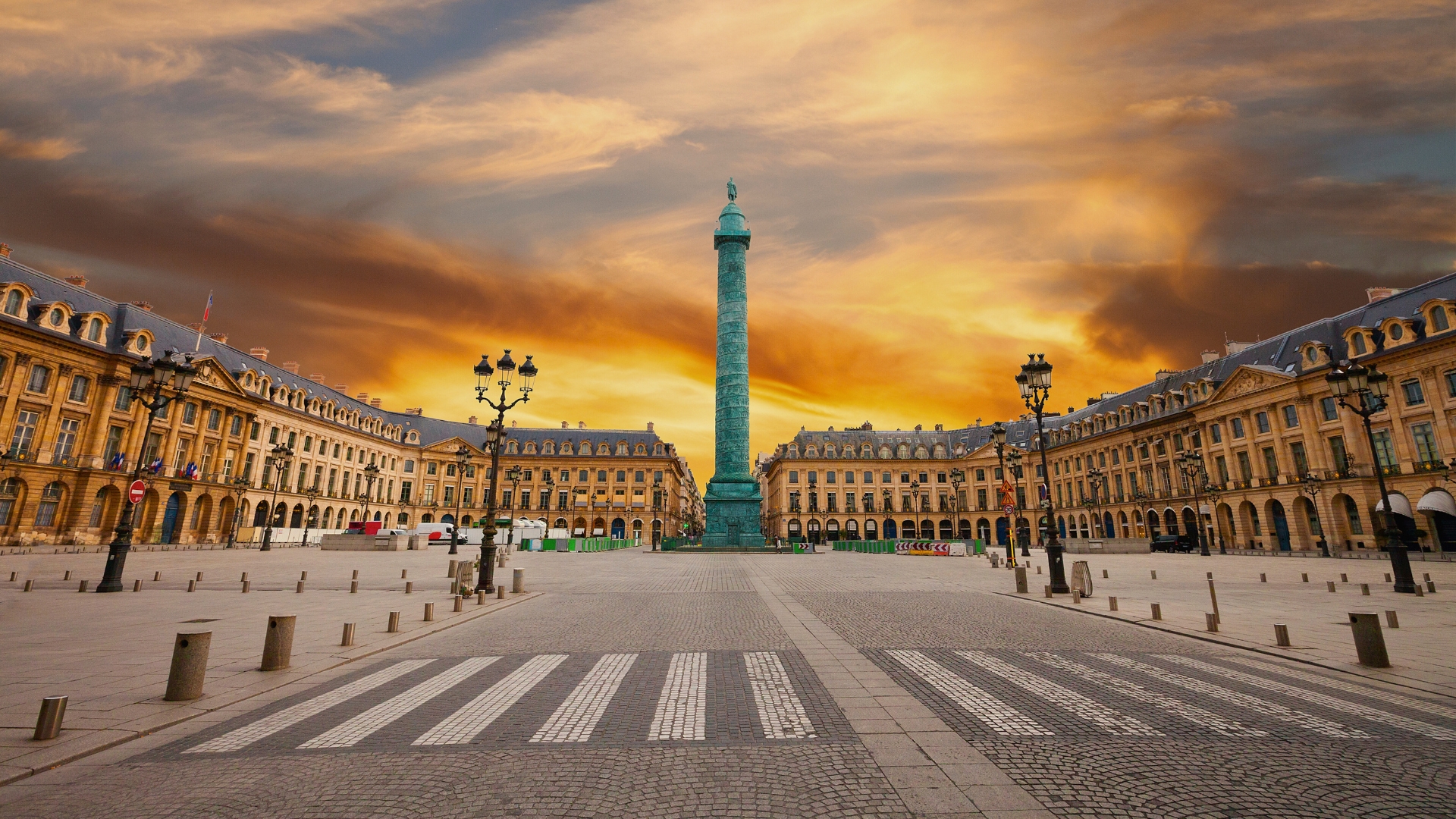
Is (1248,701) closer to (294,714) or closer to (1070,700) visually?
(1070,700)

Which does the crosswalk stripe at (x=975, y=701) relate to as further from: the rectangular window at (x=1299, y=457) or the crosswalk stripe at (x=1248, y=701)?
the rectangular window at (x=1299, y=457)

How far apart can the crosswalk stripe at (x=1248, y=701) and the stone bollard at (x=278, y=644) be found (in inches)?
424

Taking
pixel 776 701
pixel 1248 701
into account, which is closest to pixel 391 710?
pixel 776 701

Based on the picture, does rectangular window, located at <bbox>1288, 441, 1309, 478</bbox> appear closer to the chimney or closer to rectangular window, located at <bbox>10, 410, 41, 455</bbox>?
the chimney

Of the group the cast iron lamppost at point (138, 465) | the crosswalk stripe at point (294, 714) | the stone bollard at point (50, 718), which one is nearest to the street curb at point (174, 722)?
the stone bollard at point (50, 718)

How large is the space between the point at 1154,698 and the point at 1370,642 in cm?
387

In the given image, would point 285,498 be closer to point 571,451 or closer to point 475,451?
point 475,451

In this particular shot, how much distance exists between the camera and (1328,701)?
6.52 metres

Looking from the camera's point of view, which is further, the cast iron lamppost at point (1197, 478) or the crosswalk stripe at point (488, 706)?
the cast iron lamppost at point (1197, 478)

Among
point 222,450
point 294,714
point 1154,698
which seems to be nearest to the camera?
point 294,714

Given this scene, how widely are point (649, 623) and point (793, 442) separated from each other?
81.2m

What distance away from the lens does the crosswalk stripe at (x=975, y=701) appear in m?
5.51

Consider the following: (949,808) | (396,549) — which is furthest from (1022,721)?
(396,549)

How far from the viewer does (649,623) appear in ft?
39.2
